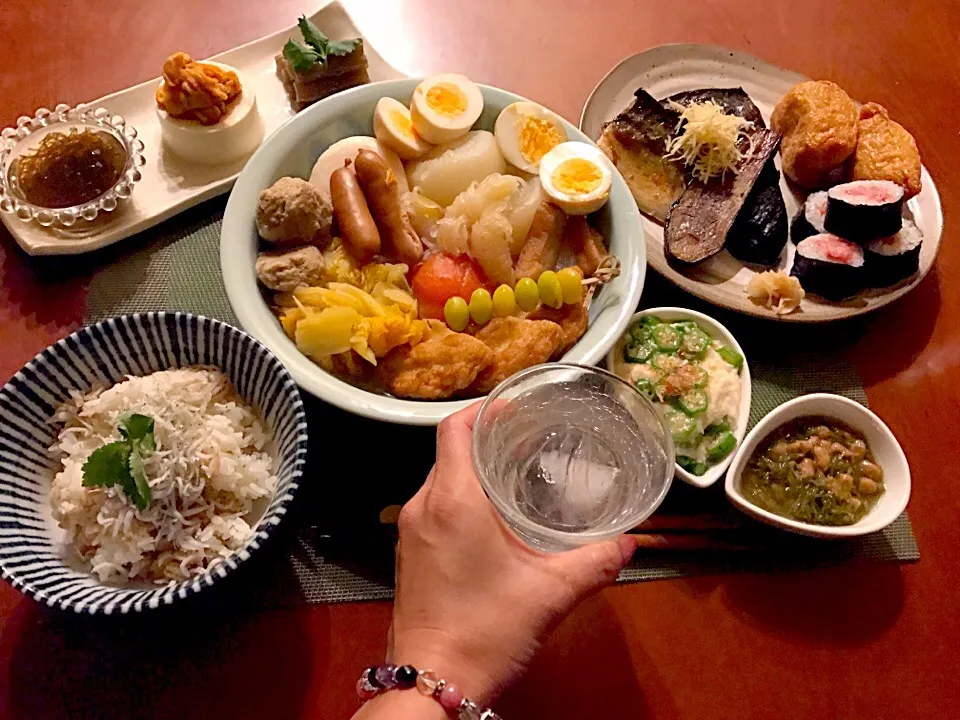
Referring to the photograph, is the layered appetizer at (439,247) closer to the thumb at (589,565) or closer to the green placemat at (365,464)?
the green placemat at (365,464)

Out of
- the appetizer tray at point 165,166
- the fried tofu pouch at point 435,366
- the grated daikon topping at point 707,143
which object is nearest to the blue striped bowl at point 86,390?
the fried tofu pouch at point 435,366

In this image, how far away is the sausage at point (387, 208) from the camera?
168 centimetres

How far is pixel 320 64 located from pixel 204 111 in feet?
1.11

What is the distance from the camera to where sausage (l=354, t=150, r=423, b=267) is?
5.51 feet

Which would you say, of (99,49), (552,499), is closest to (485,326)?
(552,499)

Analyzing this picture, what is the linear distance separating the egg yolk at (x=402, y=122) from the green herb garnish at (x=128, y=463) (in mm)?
945

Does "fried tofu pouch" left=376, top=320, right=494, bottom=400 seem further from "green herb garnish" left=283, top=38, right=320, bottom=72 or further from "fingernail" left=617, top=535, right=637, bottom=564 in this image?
"green herb garnish" left=283, top=38, right=320, bottom=72

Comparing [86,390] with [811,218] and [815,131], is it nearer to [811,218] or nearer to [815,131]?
[811,218]

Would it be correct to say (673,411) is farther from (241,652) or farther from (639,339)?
(241,652)

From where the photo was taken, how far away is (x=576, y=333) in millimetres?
1618

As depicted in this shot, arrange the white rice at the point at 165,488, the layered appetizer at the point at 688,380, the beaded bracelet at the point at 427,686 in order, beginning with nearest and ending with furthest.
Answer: the beaded bracelet at the point at 427,686 < the white rice at the point at 165,488 < the layered appetizer at the point at 688,380

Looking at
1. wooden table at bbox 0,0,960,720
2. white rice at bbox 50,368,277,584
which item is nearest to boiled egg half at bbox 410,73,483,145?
wooden table at bbox 0,0,960,720

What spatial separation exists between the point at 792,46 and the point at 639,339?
141cm

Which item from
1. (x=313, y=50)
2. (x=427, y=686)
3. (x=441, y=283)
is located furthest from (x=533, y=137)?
(x=427, y=686)
